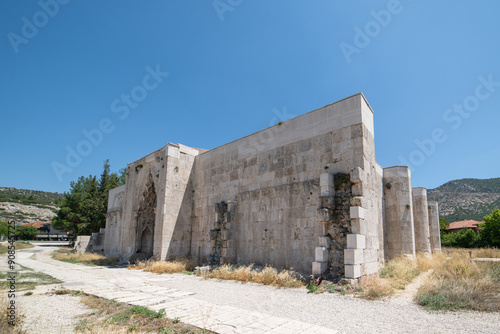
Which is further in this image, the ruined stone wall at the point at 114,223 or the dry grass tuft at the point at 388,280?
the ruined stone wall at the point at 114,223

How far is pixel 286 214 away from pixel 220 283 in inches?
136

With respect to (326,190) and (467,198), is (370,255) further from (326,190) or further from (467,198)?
(467,198)

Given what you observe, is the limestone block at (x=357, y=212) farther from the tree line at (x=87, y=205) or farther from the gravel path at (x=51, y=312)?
the tree line at (x=87, y=205)

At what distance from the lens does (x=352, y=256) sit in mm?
8461

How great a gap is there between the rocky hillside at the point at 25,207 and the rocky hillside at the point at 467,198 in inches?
4028

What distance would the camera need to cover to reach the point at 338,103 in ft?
35.3

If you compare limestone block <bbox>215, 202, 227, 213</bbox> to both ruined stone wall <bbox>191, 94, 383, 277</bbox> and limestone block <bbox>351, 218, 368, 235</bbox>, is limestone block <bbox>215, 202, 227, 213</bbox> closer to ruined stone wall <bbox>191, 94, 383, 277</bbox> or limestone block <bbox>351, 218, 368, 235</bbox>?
ruined stone wall <bbox>191, 94, 383, 277</bbox>

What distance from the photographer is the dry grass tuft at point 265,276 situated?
30.3 feet

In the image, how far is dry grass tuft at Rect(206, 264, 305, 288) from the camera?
9.23 m

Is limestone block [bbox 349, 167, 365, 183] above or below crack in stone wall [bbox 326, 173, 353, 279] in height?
above

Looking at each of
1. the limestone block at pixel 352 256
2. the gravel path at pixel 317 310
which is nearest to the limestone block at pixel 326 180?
the limestone block at pixel 352 256

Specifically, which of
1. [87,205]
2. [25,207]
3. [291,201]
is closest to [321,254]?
[291,201]

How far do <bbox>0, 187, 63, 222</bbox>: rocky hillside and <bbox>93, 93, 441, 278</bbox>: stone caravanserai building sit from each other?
291ft

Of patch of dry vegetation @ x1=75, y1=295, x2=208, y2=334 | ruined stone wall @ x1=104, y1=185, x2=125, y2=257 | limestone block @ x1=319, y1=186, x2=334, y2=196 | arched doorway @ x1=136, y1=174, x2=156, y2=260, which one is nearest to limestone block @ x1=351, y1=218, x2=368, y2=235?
limestone block @ x1=319, y1=186, x2=334, y2=196
